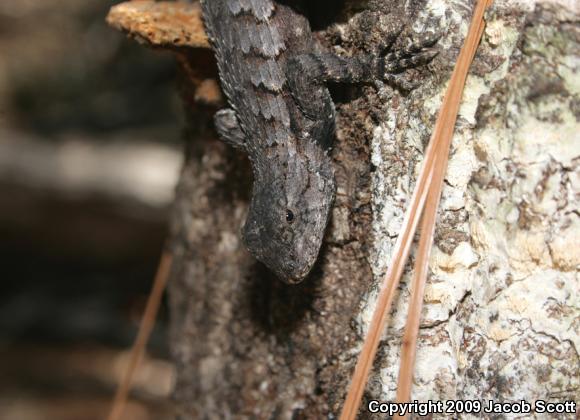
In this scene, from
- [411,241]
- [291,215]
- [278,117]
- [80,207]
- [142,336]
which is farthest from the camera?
[80,207]

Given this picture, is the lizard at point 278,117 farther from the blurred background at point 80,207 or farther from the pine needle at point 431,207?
the blurred background at point 80,207

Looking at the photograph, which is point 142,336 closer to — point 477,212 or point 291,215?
point 291,215

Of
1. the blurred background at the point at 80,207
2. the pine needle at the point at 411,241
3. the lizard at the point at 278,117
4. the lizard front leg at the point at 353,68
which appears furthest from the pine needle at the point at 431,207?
the blurred background at the point at 80,207

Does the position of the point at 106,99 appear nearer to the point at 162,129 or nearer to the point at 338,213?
the point at 162,129

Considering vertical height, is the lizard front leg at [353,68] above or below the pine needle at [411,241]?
above

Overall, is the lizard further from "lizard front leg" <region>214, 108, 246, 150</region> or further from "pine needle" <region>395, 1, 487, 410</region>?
"pine needle" <region>395, 1, 487, 410</region>

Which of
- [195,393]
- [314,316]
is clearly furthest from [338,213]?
[195,393]

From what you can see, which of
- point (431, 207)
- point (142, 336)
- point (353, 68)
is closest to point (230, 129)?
point (353, 68)
